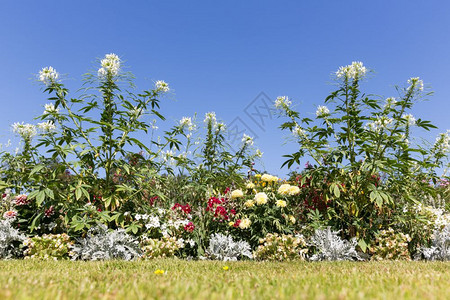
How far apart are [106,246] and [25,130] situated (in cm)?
216

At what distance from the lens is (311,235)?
15.8 feet

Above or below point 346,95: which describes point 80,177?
below

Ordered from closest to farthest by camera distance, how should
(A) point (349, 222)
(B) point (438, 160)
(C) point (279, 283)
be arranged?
(C) point (279, 283)
(A) point (349, 222)
(B) point (438, 160)

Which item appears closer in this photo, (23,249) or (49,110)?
(49,110)

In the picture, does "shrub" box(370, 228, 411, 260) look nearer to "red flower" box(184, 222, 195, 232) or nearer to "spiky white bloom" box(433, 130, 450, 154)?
"spiky white bloom" box(433, 130, 450, 154)

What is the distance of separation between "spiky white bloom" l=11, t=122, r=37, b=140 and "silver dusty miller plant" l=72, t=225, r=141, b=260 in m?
1.74

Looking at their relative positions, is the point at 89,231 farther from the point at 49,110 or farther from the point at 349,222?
the point at 349,222

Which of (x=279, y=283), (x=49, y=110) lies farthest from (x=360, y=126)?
(x=49, y=110)

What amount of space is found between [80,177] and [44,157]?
2.91 feet

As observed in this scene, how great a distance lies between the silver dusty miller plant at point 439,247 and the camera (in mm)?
4656

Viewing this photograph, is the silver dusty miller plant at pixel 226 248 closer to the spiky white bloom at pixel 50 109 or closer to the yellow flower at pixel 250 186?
the yellow flower at pixel 250 186

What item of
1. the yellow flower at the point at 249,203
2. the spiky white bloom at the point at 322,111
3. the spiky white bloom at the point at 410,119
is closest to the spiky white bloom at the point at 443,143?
the spiky white bloom at the point at 410,119

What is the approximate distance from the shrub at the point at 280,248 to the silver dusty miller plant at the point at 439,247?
1949mm

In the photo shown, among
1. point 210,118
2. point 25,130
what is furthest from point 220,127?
point 25,130
